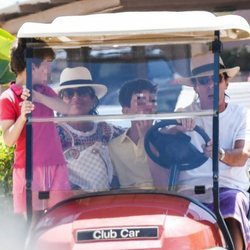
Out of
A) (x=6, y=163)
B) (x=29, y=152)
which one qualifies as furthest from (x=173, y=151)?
→ (x=6, y=163)

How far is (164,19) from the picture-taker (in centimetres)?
348

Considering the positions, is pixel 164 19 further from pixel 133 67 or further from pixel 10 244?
pixel 10 244

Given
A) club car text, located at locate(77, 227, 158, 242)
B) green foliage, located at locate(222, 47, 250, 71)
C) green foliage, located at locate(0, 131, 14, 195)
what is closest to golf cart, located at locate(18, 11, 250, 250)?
club car text, located at locate(77, 227, 158, 242)

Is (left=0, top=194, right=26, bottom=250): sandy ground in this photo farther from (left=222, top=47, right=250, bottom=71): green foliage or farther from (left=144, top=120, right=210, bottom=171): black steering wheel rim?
(left=222, top=47, right=250, bottom=71): green foliage

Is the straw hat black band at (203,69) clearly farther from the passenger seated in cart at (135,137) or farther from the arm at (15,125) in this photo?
the arm at (15,125)

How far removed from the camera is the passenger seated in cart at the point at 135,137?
365 centimetres

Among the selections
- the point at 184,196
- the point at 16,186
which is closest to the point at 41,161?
the point at 16,186

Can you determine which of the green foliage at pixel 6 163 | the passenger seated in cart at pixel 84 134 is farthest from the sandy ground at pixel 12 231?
the green foliage at pixel 6 163

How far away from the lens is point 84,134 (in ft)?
12.2

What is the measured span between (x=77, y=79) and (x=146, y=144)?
43 centimetres

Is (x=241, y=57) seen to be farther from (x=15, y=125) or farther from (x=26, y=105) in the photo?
(x=26, y=105)

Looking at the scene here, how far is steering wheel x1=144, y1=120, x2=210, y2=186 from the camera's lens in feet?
12.0

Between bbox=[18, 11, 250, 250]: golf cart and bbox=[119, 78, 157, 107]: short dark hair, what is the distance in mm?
23

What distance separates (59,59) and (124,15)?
366 mm
